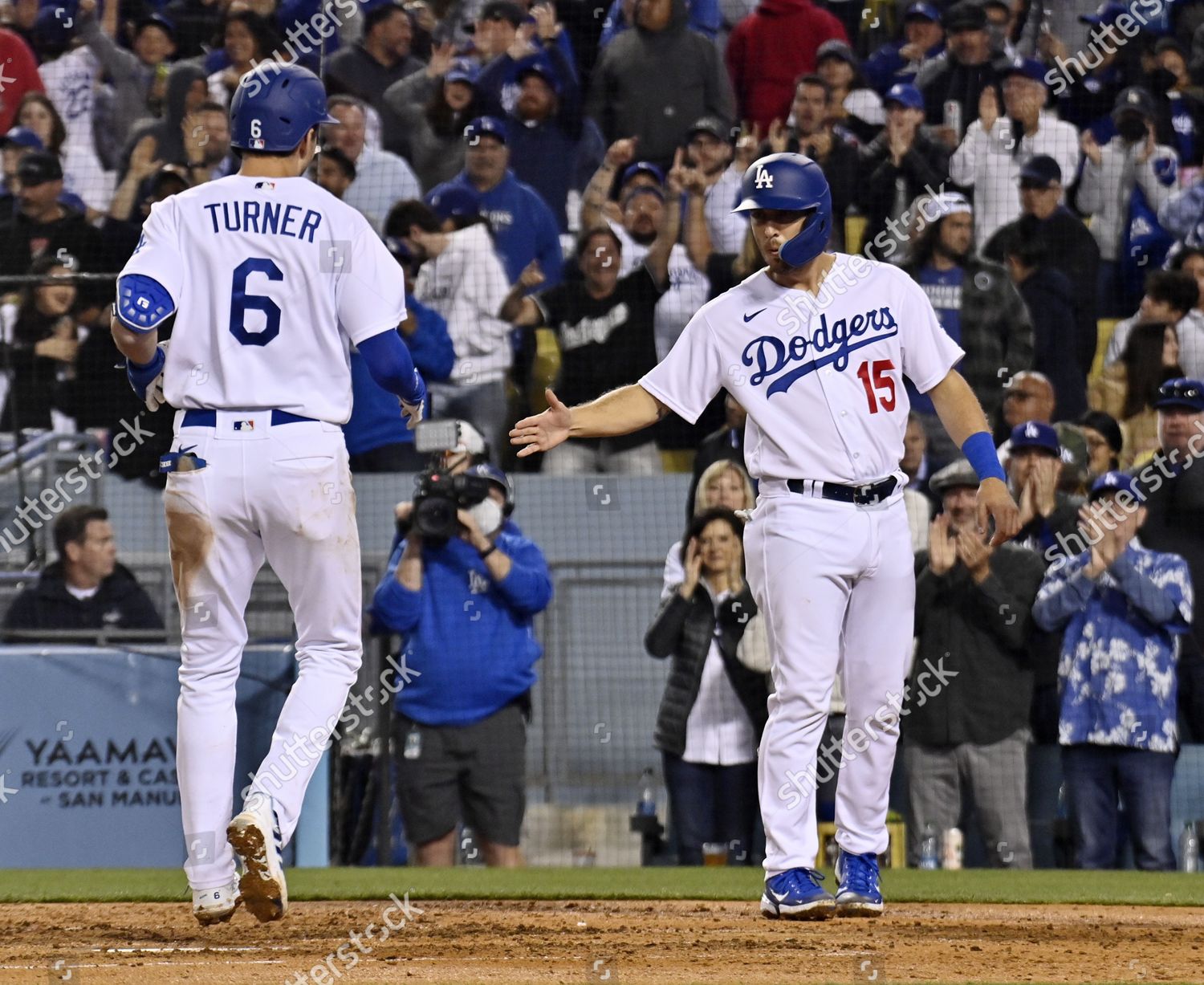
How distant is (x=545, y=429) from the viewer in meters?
4.94

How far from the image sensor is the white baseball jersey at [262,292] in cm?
474

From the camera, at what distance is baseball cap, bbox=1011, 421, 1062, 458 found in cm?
855

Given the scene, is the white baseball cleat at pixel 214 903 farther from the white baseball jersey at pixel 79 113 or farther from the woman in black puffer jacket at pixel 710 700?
the white baseball jersey at pixel 79 113

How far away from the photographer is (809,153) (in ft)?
35.0

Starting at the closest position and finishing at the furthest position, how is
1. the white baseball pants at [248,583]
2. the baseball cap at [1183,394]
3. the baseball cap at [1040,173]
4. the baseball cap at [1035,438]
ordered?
1. the white baseball pants at [248,583]
2. the baseball cap at [1035,438]
3. the baseball cap at [1183,394]
4. the baseball cap at [1040,173]

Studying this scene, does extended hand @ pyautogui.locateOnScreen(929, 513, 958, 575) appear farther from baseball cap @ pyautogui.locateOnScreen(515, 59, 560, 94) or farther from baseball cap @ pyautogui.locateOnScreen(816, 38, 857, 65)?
baseball cap @ pyautogui.locateOnScreen(515, 59, 560, 94)

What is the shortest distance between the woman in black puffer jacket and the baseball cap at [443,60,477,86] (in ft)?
14.2

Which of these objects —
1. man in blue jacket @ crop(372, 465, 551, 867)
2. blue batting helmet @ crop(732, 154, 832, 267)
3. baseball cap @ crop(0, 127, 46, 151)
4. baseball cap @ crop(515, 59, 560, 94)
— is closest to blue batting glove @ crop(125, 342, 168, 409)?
blue batting helmet @ crop(732, 154, 832, 267)

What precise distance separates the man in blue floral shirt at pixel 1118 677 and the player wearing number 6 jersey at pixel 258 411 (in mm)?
4260

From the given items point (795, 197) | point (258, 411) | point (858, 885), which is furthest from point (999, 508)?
point (258, 411)

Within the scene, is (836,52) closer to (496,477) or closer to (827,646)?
(496,477)

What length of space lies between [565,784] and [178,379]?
501 centimetres

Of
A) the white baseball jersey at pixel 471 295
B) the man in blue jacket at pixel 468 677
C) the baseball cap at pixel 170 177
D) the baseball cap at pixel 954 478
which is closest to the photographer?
the man in blue jacket at pixel 468 677

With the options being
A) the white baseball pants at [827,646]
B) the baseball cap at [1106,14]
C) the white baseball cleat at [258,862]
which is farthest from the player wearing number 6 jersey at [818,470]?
the baseball cap at [1106,14]
